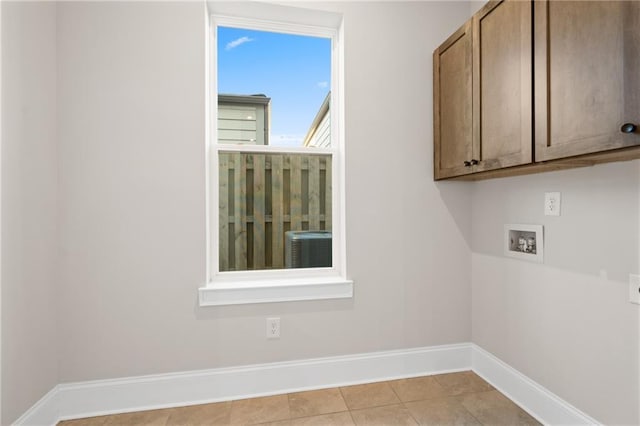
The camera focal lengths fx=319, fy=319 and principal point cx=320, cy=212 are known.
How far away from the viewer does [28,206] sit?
1559 mm

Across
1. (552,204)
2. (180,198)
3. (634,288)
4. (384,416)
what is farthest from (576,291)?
(180,198)

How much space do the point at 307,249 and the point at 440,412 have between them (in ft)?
4.02

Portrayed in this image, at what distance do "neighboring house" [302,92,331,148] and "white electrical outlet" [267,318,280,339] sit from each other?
3.92 feet

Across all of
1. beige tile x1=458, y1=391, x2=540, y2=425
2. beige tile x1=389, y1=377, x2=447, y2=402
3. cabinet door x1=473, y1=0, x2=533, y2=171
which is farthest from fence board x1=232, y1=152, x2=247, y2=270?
beige tile x1=458, y1=391, x2=540, y2=425

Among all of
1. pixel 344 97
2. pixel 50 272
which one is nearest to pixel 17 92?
pixel 50 272

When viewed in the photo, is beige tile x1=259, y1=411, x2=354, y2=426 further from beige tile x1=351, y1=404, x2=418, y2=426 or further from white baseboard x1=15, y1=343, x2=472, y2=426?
white baseboard x1=15, y1=343, x2=472, y2=426

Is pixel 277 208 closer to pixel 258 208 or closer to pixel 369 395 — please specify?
pixel 258 208

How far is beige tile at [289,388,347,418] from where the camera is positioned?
179 centimetres

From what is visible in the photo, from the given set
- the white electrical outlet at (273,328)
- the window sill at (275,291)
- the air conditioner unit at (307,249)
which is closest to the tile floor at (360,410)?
the white electrical outlet at (273,328)

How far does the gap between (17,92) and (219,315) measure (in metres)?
1.49

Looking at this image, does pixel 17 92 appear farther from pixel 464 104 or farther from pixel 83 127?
pixel 464 104

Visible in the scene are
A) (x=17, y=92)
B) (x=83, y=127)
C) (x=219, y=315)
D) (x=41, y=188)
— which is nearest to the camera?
(x=17, y=92)

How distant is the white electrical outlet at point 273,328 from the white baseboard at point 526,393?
1.39 m

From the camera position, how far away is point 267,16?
6.81 feet
